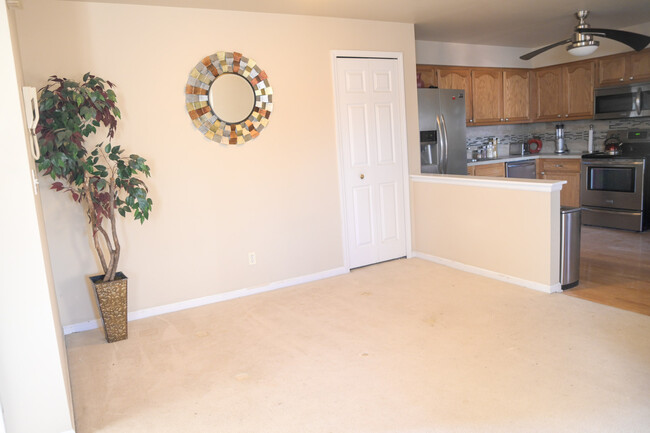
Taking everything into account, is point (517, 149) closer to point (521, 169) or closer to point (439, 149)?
point (521, 169)

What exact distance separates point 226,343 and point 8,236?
1.58 meters

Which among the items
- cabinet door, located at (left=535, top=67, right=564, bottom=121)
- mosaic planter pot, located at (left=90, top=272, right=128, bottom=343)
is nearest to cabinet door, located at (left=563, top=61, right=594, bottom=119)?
cabinet door, located at (left=535, top=67, right=564, bottom=121)

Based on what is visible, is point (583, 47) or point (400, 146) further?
point (400, 146)

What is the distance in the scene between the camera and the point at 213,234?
405 cm

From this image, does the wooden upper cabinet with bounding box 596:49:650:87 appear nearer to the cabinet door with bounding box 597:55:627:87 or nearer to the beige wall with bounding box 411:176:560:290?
the cabinet door with bounding box 597:55:627:87

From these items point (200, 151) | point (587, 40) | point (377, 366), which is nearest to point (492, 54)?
point (587, 40)

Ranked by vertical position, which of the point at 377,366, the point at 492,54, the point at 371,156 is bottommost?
the point at 377,366

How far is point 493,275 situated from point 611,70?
3.51 m

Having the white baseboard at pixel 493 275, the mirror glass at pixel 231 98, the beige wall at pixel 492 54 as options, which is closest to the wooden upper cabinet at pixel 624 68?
the beige wall at pixel 492 54

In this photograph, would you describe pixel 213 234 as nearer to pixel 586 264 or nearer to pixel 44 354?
pixel 44 354

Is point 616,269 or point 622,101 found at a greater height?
point 622,101

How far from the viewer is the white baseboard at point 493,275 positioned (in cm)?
382

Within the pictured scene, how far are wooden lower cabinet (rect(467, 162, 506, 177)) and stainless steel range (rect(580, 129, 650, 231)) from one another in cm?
96

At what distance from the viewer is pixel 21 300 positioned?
2.10m
